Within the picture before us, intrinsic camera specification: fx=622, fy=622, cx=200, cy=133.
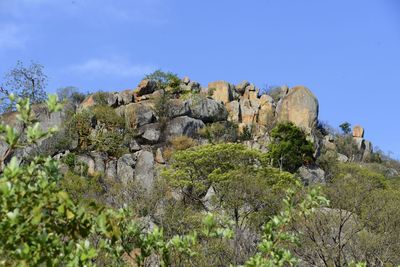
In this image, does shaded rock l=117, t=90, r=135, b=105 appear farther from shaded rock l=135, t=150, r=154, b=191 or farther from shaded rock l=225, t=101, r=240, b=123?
shaded rock l=135, t=150, r=154, b=191

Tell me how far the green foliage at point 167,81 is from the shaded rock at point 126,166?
37.7 feet

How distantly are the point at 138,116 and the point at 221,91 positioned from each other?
35.1 ft

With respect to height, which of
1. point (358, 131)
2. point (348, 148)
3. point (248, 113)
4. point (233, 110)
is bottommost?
point (348, 148)

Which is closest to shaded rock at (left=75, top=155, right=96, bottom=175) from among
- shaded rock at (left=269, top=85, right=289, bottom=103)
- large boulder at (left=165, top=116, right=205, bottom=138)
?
large boulder at (left=165, top=116, right=205, bottom=138)

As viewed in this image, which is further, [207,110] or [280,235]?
[207,110]

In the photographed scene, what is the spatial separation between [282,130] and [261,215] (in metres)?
19.3

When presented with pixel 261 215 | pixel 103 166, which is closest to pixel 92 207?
pixel 261 215

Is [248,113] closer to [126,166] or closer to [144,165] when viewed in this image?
[144,165]

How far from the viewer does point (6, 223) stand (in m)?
3.02

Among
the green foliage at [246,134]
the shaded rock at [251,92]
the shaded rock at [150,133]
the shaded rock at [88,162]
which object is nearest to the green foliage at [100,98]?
the shaded rock at [150,133]

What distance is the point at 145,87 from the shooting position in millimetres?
52188

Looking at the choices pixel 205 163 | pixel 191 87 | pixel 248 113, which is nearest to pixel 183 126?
pixel 248 113

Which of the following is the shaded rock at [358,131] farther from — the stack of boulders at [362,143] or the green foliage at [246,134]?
the green foliage at [246,134]

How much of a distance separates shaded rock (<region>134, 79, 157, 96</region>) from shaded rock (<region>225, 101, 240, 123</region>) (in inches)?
258
